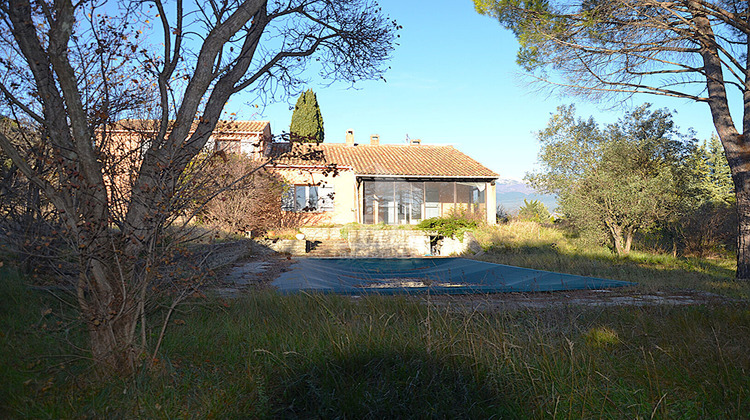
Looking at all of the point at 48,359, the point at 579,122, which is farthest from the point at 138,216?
the point at 579,122

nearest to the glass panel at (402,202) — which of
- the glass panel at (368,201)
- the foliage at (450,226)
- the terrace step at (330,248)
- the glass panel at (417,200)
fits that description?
the glass panel at (417,200)

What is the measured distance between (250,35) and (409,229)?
1335 centimetres

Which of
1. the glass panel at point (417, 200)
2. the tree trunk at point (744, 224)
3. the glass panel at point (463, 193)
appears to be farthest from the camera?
the glass panel at point (463, 193)

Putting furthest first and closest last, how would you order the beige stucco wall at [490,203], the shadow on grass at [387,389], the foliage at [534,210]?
the foliage at [534,210], the beige stucco wall at [490,203], the shadow on grass at [387,389]

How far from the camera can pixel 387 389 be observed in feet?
9.25

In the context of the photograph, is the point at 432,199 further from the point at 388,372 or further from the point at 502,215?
the point at 388,372

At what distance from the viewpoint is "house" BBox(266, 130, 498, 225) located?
66.7ft

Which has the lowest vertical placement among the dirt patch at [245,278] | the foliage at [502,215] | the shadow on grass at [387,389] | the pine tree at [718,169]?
the shadow on grass at [387,389]

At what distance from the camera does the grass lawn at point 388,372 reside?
2.65 meters

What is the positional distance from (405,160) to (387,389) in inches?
797

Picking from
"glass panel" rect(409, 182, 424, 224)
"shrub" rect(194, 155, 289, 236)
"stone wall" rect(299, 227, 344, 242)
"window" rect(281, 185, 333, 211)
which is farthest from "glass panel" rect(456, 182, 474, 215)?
"shrub" rect(194, 155, 289, 236)

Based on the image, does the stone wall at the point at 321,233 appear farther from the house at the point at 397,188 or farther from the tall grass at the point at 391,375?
the tall grass at the point at 391,375

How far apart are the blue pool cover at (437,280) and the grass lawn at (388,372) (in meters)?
1.64

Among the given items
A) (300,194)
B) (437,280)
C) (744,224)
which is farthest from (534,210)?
(437,280)
